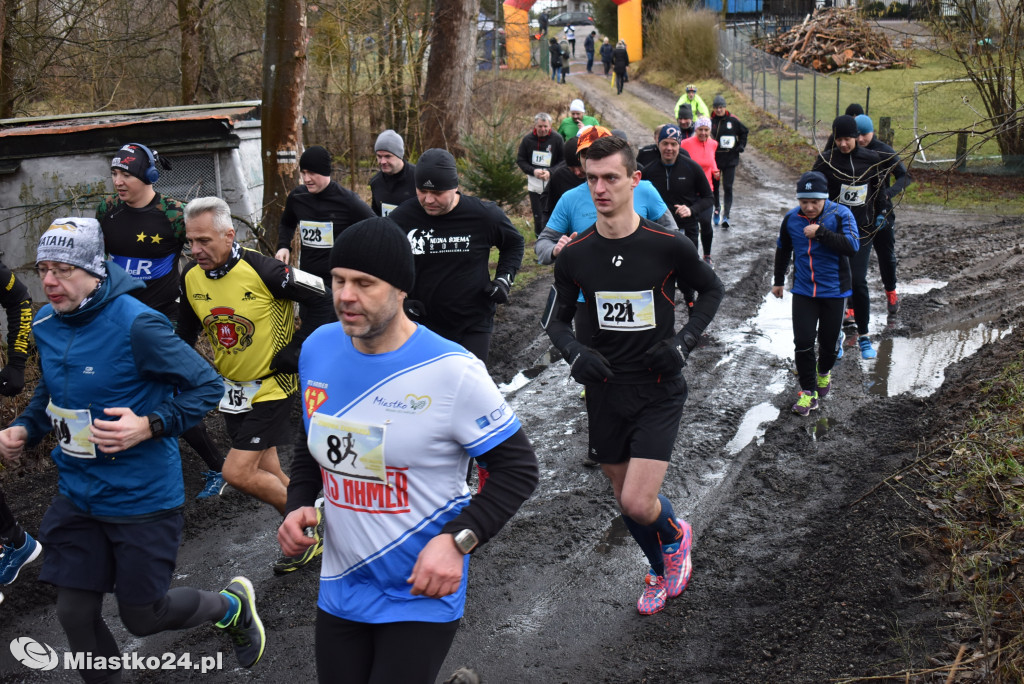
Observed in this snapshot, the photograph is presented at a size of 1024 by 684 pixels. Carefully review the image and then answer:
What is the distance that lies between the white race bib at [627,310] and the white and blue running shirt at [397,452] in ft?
6.36

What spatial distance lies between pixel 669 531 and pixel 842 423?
3.29 meters

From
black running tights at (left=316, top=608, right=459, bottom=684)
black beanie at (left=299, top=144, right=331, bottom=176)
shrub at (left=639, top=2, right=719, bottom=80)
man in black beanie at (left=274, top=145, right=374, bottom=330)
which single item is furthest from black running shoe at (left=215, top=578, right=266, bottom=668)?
shrub at (left=639, top=2, right=719, bottom=80)

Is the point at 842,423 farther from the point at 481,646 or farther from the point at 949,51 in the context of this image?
the point at 949,51

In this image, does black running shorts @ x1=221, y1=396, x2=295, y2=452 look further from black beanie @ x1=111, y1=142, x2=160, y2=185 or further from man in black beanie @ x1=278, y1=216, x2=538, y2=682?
man in black beanie @ x1=278, y1=216, x2=538, y2=682

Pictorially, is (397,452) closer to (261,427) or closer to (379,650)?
(379,650)

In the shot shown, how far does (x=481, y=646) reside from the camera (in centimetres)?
468

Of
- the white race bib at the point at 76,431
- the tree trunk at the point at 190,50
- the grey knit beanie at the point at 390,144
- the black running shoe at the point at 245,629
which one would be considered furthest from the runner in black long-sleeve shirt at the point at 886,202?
the tree trunk at the point at 190,50

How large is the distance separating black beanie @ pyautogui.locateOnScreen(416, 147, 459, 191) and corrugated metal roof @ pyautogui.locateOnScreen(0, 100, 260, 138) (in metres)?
5.63

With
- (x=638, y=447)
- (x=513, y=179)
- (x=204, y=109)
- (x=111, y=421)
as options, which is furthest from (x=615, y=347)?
(x=513, y=179)

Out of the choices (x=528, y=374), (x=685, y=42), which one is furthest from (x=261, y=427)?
(x=685, y=42)

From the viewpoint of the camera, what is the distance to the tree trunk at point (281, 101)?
33.0 feet

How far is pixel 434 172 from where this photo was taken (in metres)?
6.04

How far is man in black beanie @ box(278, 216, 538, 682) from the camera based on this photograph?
294 cm

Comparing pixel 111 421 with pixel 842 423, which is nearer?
pixel 111 421
